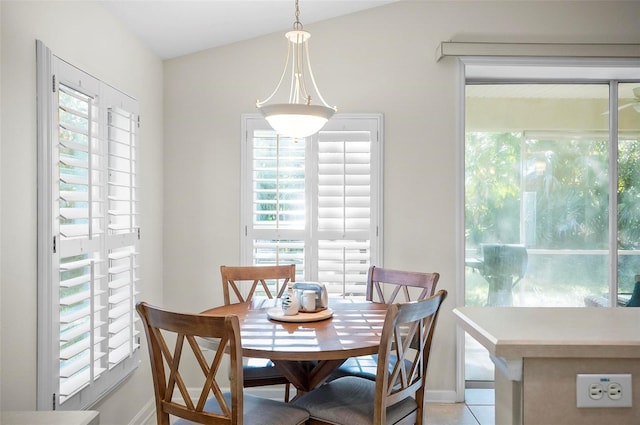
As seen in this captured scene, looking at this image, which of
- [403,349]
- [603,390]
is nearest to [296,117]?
[403,349]

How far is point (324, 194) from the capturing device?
347 cm

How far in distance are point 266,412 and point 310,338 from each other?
336mm

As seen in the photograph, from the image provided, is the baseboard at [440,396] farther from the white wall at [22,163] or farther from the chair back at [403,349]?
the white wall at [22,163]

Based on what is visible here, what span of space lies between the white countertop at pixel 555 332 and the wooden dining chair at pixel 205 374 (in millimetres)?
807

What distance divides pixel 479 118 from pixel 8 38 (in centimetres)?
301

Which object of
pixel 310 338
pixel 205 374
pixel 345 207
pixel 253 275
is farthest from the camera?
pixel 345 207

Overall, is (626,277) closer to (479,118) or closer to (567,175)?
(567,175)

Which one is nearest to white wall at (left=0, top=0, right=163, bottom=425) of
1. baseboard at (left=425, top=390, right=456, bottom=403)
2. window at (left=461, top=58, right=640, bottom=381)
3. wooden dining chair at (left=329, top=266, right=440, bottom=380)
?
wooden dining chair at (left=329, top=266, right=440, bottom=380)

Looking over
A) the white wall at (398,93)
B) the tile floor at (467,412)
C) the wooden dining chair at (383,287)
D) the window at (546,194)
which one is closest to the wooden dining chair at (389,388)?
the wooden dining chair at (383,287)

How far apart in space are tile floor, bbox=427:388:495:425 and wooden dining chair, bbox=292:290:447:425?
1080mm

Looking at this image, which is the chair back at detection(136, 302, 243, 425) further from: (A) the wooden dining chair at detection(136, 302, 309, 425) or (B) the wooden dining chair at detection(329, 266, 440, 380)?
(B) the wooden dining chair at detection(329, 266, 440, 380)

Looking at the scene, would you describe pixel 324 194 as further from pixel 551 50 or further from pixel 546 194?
pixel 551 50

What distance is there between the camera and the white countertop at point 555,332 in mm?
1071

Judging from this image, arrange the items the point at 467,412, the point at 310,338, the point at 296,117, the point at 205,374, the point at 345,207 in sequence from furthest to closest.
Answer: the point at 345,207, the point at 467,412, the point at 296,117, the point at 310,338, the point at 205,374
